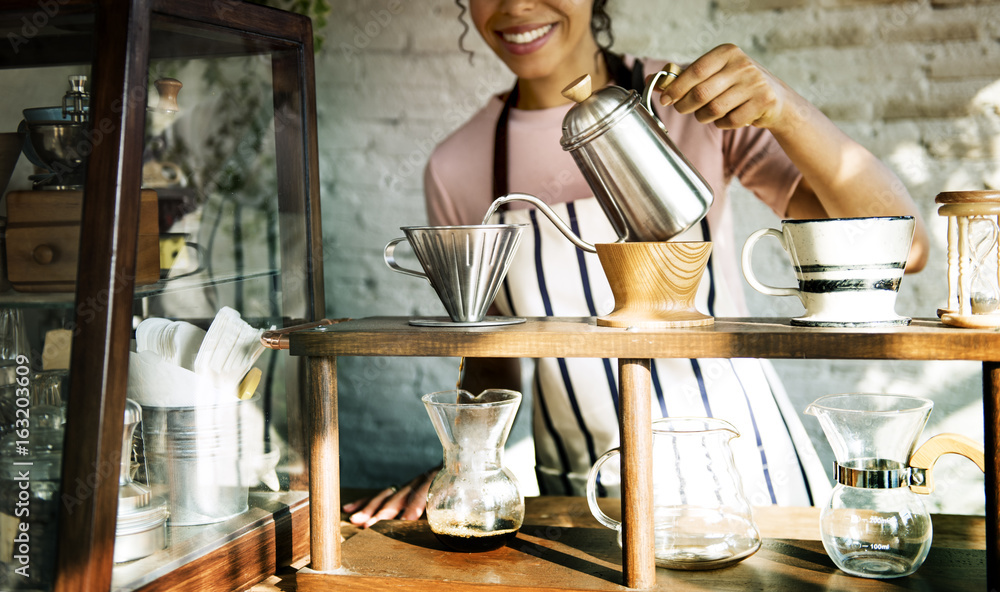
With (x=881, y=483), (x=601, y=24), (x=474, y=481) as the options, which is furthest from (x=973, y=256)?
(x=601, y=24)

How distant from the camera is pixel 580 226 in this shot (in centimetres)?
163

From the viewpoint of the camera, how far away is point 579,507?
4.09ft

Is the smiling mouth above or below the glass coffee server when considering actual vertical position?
above

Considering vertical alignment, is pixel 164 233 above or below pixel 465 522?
above

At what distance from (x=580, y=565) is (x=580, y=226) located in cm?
81

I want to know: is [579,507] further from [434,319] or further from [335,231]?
[335,231]

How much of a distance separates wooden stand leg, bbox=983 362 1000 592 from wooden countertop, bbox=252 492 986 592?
0.24 feet

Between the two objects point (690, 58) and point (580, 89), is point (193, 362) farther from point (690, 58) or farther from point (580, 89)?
point (690, 58)

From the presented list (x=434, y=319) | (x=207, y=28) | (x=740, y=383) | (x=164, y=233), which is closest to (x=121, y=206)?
(x=164, y=233)

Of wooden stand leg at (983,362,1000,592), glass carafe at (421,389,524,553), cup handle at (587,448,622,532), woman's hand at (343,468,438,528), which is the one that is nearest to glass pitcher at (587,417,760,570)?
cup handle at (587,448,622,532)

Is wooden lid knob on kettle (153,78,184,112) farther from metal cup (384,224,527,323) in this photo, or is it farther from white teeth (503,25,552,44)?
white teeth (503,25,552,44)

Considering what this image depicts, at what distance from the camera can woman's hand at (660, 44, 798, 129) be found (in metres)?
1.03

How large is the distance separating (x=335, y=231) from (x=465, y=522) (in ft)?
3.56

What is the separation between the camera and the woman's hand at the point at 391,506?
4.03 ft
